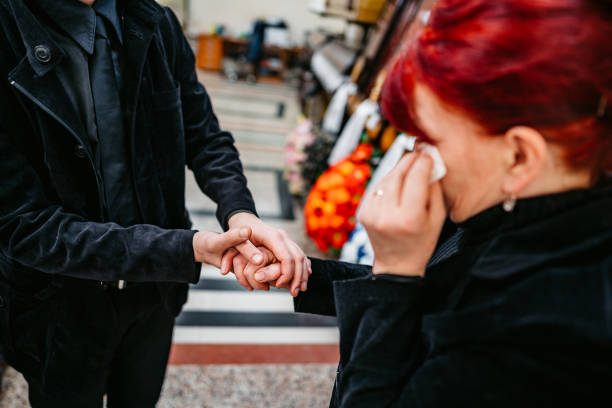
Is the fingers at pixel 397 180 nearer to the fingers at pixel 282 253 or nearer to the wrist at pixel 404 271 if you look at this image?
the wrist at pixel 404 271

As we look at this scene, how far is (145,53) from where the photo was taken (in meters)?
1.04

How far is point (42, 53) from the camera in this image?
2.87 feet

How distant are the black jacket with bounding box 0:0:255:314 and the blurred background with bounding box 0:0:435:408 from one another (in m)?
0.67

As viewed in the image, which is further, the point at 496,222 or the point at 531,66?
the point at 496,222

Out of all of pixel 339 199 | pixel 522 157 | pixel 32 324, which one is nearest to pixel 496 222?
pixel 522 157

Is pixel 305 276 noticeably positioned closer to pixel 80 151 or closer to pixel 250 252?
pixel 250 252

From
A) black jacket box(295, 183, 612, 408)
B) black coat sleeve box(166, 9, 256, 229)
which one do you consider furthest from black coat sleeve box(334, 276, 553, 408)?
black coat sleeve box(166, 9, 256, 229)

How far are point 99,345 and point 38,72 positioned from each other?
70cm

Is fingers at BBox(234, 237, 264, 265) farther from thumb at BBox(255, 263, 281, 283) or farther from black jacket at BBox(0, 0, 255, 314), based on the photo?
black jacket at BBox(0, 0, 255, 314)

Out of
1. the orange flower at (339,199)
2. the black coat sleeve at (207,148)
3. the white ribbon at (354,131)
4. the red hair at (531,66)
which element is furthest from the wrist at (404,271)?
the white ribbon at (354,131)

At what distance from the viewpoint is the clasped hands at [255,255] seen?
1018mm

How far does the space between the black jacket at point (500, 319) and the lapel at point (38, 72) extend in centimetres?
68

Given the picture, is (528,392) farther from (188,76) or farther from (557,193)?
(188,76)

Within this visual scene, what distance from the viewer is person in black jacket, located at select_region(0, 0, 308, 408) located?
90 cm
